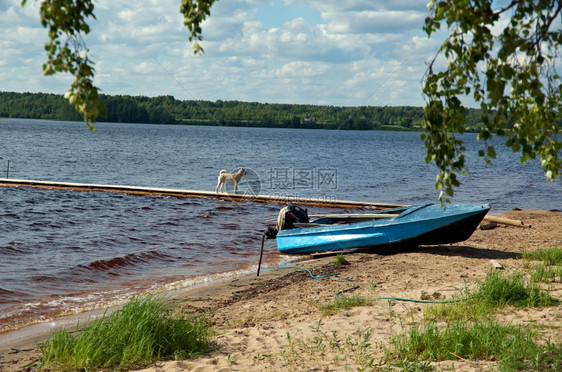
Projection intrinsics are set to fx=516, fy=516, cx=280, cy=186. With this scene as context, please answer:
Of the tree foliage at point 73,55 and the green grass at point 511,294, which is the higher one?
the tree foliage at point 73,55

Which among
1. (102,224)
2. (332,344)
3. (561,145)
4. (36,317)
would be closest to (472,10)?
(561,145)

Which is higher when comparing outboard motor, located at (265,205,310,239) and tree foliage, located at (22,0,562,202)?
tree foliage, located at (22,0,562,202)

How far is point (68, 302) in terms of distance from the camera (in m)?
9.25

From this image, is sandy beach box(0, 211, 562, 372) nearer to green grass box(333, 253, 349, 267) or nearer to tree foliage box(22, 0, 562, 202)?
green grass box(333, 253, 349, 267)

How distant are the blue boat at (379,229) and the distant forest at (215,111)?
149 feet

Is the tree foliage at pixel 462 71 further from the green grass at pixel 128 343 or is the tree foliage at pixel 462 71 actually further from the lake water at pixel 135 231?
the lake water at pixel 135 231

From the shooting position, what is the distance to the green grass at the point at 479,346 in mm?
4688

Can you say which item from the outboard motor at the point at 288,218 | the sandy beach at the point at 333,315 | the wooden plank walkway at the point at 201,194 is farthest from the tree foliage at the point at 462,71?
the wooden plank walkway at the point at 201,194

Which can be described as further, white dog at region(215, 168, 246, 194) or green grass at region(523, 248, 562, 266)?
white dog at region(215, 168, 246, 194)

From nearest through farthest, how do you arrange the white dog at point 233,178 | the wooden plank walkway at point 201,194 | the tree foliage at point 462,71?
1. the tree foliage at point 462,71
2. the wooden plank walkway at point 201,194
3. the white dog at point 233,178

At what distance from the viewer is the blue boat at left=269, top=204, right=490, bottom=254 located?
37.2 feet

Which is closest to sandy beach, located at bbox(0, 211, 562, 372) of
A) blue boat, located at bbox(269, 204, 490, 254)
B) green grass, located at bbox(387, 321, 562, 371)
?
green grass, located at bbox(387, 321, 562, 371)

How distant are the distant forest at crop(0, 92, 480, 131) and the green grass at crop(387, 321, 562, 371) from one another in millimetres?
53157

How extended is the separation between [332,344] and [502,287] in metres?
2.61
